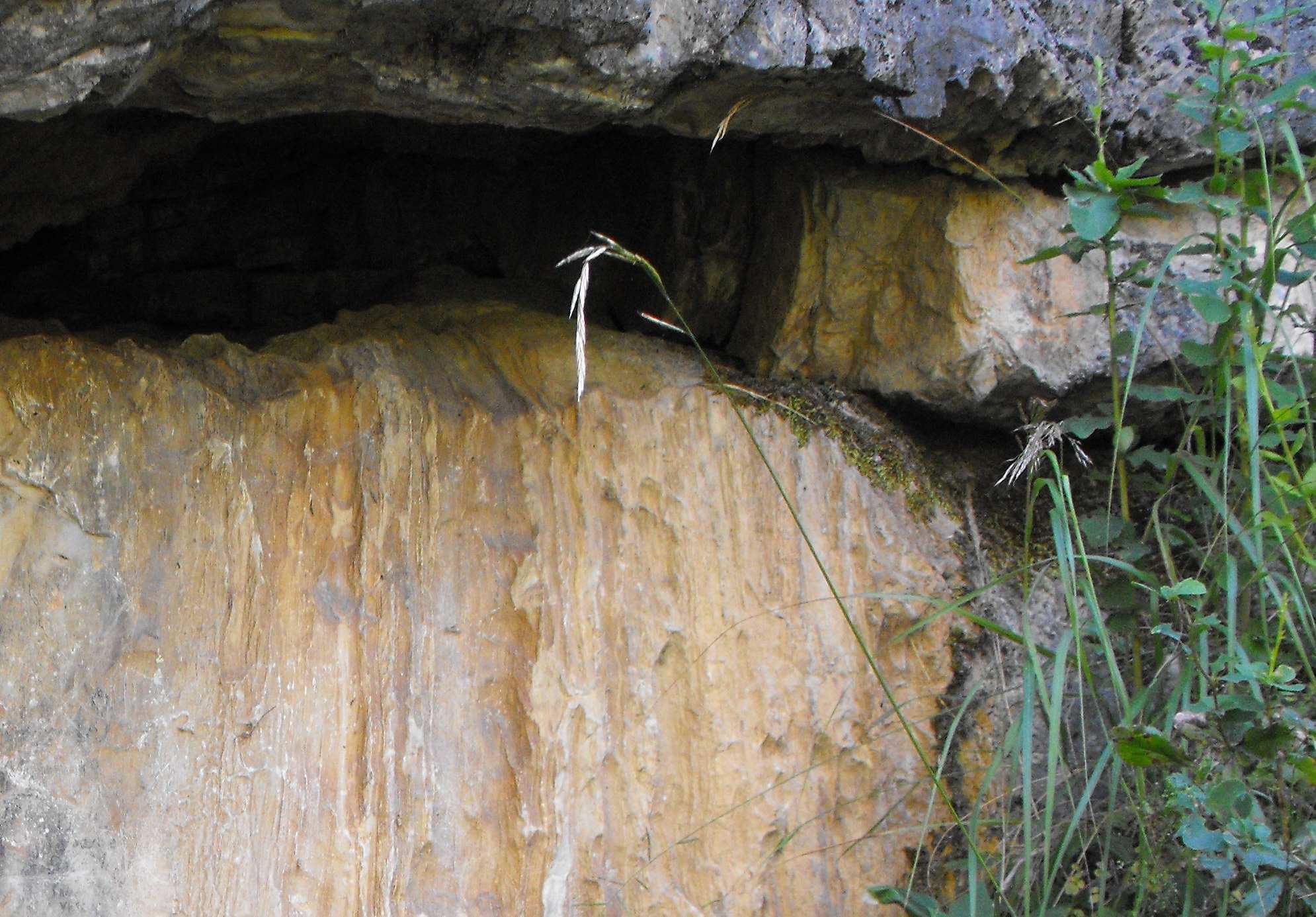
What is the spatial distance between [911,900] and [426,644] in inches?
33.7

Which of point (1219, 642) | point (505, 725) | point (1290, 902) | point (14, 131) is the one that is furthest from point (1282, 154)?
point (14, 131)

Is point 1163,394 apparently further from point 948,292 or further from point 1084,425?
point 948,292

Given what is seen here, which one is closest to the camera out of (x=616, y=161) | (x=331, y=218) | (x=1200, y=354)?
(x=1200, y=354)

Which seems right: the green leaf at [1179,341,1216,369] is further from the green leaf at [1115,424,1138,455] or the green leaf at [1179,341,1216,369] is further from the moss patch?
the moss patch

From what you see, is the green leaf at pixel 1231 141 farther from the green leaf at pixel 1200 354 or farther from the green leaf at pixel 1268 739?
the green leaf at pixel 1268 739

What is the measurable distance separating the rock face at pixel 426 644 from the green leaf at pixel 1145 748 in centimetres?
47

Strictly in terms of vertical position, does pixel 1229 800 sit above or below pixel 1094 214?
below

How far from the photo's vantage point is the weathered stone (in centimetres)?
216

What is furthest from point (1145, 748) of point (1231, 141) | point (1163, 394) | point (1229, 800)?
point (1231, 141)

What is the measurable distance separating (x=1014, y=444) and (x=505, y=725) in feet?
3.68

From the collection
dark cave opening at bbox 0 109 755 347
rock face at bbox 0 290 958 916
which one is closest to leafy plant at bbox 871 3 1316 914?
rock face at bbox 0 290 958 916

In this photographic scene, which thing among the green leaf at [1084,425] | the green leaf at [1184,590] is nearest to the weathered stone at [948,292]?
the green leaf at [1084,425]

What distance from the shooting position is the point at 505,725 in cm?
196

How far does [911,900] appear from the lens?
184cm
